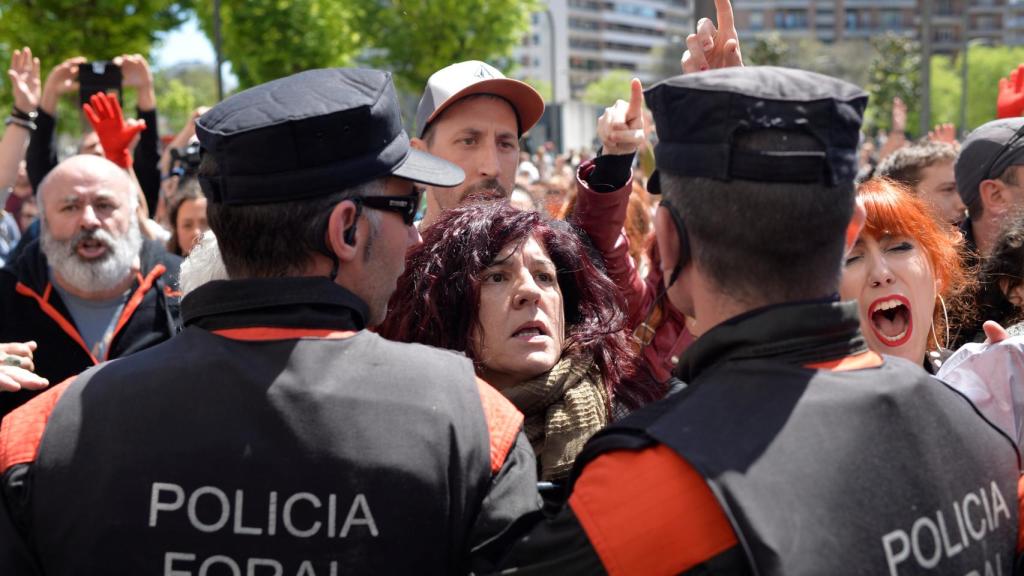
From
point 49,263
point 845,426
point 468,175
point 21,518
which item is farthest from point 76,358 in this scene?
point 845,426

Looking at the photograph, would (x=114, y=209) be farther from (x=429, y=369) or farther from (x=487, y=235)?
(x=429, y=369)

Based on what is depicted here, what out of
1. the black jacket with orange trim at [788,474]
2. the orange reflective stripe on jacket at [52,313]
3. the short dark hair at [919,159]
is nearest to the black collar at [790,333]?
the black jacket with orange trim at [788,474]

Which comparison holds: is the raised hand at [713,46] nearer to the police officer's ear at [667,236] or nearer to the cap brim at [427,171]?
the cap brim at [427,171]

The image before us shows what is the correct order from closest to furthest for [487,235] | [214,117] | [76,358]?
[214,117] < [487,235] < [76,358]

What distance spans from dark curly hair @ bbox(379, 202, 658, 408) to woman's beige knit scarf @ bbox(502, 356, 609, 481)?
13cm

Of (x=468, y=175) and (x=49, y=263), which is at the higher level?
(x=468, y=175)

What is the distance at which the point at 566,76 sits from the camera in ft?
426

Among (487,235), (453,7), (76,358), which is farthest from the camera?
(453,7)

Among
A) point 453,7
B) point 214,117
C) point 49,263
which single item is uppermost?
point 214,117

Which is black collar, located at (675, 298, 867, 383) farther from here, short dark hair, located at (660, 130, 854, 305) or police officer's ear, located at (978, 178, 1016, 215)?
police officer's ear, located at (978, 178, 1016, 215)

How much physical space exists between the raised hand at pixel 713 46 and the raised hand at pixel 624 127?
1.08 ft

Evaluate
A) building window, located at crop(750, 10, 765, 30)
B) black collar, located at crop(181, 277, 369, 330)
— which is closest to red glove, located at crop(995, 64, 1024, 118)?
black collar, located at crop(181, 277, 369, 330)

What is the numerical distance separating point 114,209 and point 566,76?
417ft

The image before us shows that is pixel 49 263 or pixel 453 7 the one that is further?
pixel 453 7
